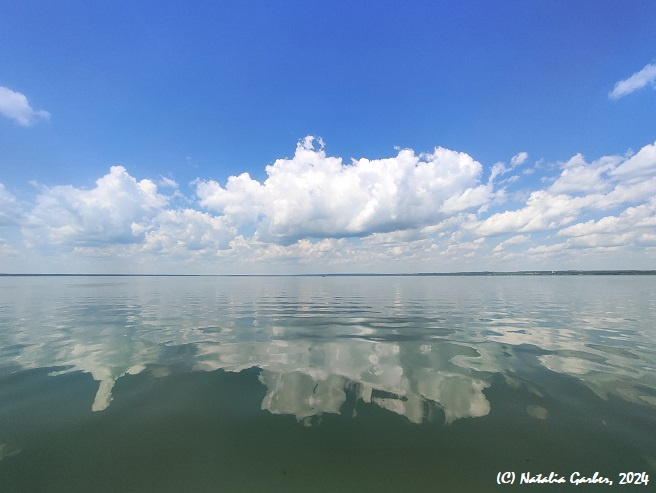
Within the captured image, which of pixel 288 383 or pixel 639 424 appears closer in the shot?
pixel 639 424

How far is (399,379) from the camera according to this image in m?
11.7

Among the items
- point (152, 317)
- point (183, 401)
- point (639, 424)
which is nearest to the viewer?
point (639, 424)

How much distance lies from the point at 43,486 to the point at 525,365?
→ 1618 cm

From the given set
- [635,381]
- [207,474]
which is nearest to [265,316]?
[207,474]

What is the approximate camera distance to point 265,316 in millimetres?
29281

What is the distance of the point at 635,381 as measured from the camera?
36.6ft

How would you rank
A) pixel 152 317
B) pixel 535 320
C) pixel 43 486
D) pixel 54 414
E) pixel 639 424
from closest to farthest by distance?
pixel 43 486 < pixel 639 424 < pixel 54 414 < pixel 535 320 < pixel 152 317

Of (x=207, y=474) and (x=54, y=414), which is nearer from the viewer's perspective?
(x=207, y=474)

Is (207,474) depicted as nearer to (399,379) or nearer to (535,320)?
(399,379)

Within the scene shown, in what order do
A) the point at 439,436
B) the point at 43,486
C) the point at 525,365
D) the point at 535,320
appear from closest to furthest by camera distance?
1. the point at 43,486
2. the point at 439,436
3. the point at 525,365
4. the point at 535,320

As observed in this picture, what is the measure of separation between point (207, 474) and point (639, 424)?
438 inches

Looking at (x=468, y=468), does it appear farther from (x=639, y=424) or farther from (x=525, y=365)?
(x=525, y=365)

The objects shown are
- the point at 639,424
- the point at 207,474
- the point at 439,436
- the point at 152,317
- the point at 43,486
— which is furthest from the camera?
the point at 152,317

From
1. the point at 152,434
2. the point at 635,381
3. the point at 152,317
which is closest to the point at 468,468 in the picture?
the point at 152,434
